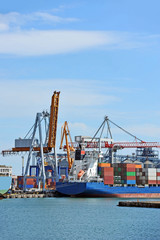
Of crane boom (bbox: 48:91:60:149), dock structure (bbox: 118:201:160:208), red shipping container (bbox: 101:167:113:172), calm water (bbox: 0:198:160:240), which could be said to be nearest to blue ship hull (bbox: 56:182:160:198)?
red shipping container (bbox: 101:167:113:172)

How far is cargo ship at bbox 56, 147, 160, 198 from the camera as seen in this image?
331 feet

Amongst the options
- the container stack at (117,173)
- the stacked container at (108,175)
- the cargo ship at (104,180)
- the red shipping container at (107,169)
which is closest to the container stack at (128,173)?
the cargo ship at (104,180)

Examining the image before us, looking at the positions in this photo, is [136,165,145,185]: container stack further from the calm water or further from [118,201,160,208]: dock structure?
the calm water

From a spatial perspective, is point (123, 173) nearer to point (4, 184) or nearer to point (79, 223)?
point (4, 184)

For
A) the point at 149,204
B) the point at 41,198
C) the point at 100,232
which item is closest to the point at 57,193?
the point at 41,198

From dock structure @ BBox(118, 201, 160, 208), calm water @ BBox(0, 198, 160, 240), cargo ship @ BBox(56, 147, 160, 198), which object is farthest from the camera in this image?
cargo ship @ BBox(56, 147, 160, 198)

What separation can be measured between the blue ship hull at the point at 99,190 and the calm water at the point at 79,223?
23.1 meters

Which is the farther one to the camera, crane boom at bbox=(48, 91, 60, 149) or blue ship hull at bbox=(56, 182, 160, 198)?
crane boom at bbox=(48, 91, 60, 149)

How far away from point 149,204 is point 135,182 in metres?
37.3

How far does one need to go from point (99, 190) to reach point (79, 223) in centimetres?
4471

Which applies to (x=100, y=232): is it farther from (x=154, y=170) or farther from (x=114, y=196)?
(x=154, y=170)

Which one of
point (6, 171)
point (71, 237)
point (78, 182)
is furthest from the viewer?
point (6, 171)

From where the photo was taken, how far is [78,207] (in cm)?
7662

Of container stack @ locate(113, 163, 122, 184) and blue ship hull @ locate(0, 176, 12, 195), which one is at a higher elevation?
container stack @ locate(113, 163, 122, 184)
